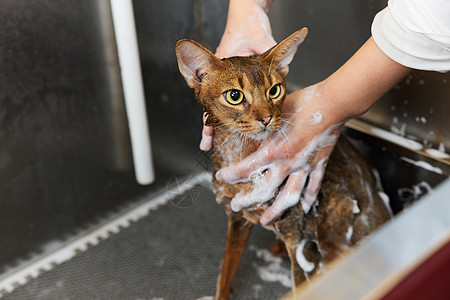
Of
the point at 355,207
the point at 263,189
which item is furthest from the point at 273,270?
the point at 263,189

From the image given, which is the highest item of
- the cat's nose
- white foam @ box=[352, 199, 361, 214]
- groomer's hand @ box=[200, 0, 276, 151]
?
groomer's hand @ box=[200, 0, 276, 151]

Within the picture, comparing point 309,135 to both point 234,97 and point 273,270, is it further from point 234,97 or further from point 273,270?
point 273,270

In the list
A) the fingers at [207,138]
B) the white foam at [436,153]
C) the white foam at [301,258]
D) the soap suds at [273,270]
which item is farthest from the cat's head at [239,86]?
the soap suds at [273,270]

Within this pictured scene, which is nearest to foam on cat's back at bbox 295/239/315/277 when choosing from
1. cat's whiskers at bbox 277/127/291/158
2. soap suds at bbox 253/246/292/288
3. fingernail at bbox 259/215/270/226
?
fingernail at bbox 259/215/270/226

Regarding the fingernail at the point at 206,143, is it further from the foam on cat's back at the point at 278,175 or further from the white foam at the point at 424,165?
the white foam at the point at 424,165

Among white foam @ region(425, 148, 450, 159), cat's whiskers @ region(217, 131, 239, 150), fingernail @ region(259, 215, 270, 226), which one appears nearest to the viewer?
cat's whiskers @ region(217, 131, 239, 150)

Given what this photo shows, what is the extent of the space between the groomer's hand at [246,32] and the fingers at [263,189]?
5.4 inches

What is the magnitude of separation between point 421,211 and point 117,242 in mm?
1229

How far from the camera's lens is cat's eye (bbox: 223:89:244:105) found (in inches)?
31.2

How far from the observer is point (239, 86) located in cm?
79

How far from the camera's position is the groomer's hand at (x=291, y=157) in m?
0.92

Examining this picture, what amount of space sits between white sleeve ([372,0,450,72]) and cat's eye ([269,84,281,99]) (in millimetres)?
208

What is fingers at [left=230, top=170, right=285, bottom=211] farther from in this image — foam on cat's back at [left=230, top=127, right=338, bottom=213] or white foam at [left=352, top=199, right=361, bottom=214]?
white foam at [left=352, top=199, right=361, bottom=214]

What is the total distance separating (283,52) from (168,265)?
86cm
